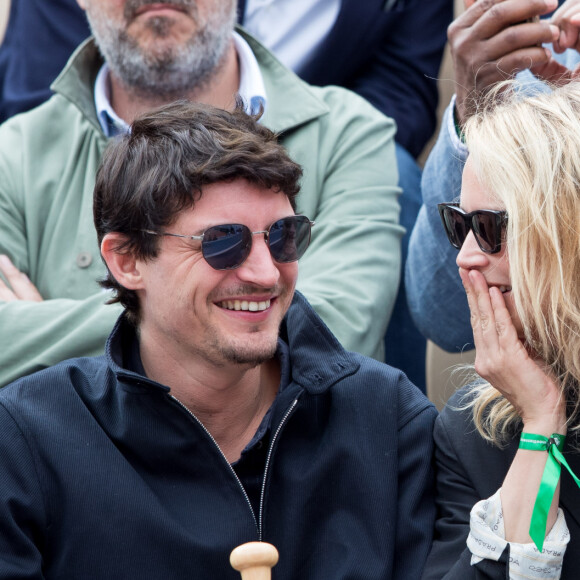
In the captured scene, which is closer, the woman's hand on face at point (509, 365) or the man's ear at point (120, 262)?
the woman's hand on face at point (509, 365)

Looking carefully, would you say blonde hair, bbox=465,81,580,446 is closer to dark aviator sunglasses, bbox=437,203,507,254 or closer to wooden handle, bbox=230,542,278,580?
dark aviator sunglasses, bbox=437,203,507,254

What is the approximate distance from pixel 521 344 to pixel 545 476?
0.95 feet

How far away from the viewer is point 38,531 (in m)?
2.29

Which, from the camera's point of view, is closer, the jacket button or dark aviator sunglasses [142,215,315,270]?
dark aviator sunglasses [142,215,315,270]

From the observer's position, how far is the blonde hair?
222 centimetres

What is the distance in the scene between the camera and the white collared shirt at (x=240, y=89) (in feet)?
12.0

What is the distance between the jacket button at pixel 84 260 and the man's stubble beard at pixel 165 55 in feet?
2.09

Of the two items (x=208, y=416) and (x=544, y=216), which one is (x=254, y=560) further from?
(x=544, y=216)

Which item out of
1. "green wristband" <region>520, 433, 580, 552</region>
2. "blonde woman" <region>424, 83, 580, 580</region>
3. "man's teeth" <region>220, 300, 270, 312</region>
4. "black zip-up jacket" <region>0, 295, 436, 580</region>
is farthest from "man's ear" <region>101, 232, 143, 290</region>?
"green wristband" <region>520, 433, 580, 552</region>

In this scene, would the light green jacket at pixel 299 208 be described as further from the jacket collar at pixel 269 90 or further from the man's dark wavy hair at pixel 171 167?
the man's dark wavy hair at pixel 171 167

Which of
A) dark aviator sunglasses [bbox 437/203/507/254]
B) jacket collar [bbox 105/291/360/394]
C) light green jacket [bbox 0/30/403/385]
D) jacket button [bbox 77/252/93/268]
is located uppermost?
dark aviator sunglasses [bbox 437/203/507/254]

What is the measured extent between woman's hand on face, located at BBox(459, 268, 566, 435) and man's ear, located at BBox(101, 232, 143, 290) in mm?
759

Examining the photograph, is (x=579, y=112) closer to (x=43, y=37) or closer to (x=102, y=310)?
(x=102, y=310)

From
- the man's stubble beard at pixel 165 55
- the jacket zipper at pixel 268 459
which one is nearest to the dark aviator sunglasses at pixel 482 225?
the jacket zipper at pixel 268 459
